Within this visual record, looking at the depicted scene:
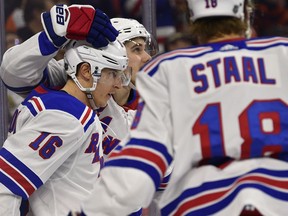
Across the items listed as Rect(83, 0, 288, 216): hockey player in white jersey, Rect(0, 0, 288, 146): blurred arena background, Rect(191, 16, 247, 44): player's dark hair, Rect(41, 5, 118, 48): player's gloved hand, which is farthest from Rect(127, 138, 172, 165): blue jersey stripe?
Rect(0, 0, 288, 146): blurred arena background

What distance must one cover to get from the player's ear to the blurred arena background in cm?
47

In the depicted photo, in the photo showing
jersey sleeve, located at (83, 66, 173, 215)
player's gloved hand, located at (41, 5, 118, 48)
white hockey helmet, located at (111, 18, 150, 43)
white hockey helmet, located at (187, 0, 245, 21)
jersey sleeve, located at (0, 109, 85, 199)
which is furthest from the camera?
white hockey helmet, located at (111, 18, 150, 43)

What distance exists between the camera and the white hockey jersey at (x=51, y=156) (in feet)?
8.73

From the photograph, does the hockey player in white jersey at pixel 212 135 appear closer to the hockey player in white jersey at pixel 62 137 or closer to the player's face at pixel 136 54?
the hockey player in white jersey at pixel 62 137

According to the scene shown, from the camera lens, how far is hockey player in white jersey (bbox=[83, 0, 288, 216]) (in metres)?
1.91

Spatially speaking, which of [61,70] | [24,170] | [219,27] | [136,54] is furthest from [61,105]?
[219,27]

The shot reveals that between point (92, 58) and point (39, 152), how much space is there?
40 centimetres

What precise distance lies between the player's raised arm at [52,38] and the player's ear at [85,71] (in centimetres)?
7

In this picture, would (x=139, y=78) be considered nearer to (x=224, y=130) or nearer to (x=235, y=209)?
(x=224, y=130)

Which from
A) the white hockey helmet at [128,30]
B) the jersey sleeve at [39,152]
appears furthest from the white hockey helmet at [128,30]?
the jersey sleeve at [39,152]

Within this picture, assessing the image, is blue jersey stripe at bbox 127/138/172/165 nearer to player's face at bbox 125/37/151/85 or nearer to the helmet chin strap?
the helmet chin strap

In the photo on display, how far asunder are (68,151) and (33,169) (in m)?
0.12

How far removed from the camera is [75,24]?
2791 mm

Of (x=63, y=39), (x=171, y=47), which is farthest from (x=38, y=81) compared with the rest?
(x=171, y=47)
